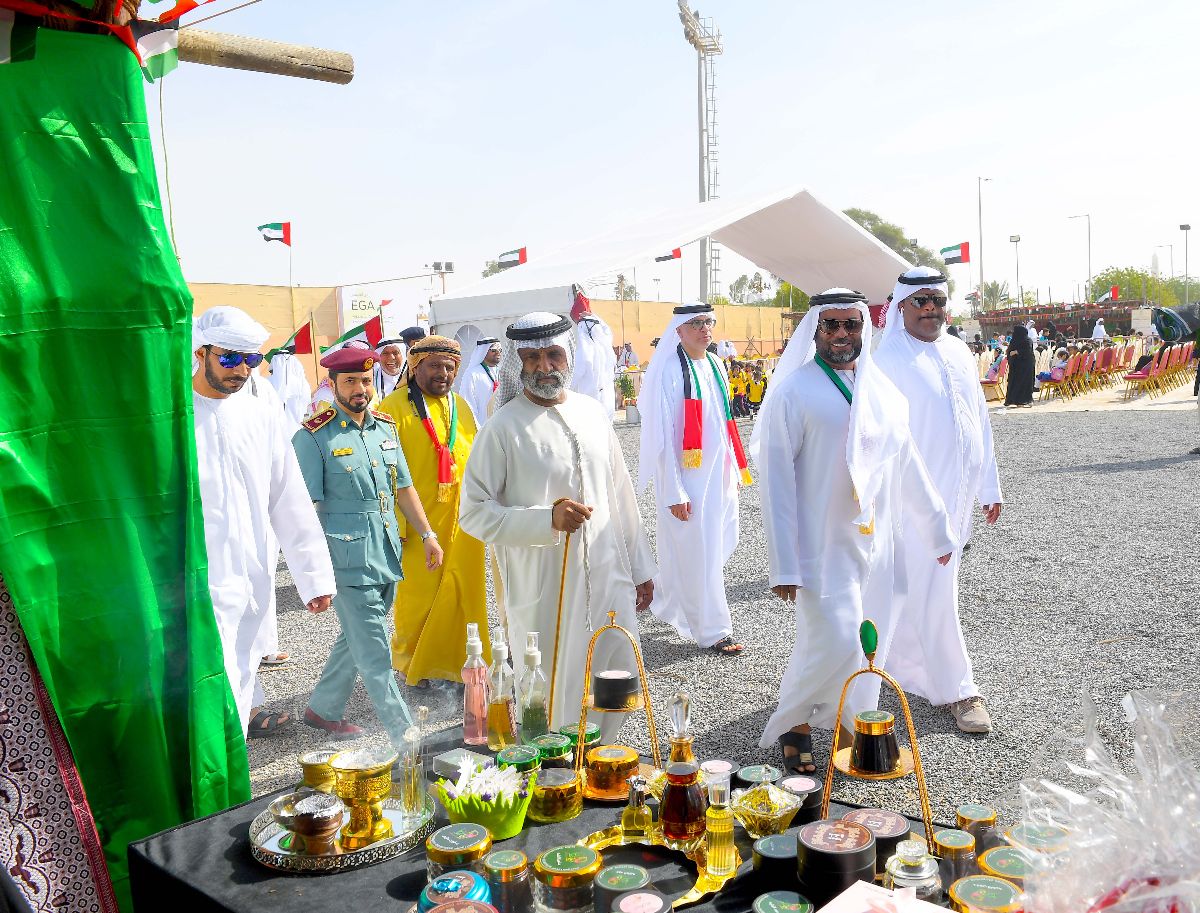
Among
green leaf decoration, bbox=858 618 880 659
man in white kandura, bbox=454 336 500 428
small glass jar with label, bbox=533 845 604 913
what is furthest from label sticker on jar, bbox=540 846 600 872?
man in white kandura, bbox=454 336 500 428

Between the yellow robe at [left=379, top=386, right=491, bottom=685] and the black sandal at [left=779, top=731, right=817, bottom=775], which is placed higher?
the yellow robe at [left=379, top=386, right=491, bottom=685]


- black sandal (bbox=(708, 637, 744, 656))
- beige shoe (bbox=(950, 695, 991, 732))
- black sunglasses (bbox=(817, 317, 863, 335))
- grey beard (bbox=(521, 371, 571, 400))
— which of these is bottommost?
black sandal (bbox=(708, 637, 744, 656))

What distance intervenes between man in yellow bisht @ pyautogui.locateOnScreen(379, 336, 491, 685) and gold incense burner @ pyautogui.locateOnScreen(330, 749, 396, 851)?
9.80ft

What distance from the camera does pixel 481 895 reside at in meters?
1.76

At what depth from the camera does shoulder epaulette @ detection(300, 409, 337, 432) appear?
4.62 meters

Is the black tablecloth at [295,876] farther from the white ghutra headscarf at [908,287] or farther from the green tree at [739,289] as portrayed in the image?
the green tree at [739,289]

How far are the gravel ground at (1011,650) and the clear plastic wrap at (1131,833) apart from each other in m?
0.06

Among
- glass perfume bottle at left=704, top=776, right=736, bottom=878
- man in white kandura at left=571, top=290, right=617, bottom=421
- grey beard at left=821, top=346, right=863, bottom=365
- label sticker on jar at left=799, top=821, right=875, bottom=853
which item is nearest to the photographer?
label sticker on jar at left=799, top=821, right=875, bottom=853

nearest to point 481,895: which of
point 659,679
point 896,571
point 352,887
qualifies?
point 352,887

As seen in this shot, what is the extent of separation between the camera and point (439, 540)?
5402 mm

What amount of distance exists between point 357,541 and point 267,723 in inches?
43.6

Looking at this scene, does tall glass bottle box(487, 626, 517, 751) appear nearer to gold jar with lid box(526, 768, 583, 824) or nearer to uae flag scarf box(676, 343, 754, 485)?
gold jar with lid box(526, 768, 583, 824)

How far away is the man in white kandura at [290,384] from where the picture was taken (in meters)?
11.3

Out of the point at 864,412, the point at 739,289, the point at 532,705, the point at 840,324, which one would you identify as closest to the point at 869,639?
the point at 532,705
